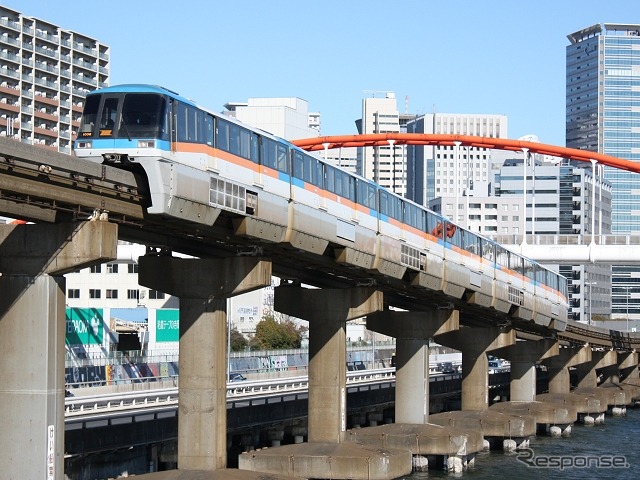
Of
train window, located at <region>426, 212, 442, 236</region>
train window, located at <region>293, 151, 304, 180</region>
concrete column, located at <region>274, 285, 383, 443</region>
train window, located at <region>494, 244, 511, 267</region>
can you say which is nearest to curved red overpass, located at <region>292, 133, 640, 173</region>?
train window, located at <region>494, 244, 511, 267</region>

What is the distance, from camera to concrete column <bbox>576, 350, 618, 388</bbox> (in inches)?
5128

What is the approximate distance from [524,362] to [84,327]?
35.8m

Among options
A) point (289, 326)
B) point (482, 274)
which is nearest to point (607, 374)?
point (289, 326)

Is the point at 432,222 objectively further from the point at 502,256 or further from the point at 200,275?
the point at 200,275

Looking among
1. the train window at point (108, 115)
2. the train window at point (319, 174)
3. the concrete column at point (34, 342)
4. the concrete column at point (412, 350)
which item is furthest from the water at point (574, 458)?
the concrete column at point (34, 342)

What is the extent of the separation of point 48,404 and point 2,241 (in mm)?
4871

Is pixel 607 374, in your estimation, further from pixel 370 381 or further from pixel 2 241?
pixel 2 241

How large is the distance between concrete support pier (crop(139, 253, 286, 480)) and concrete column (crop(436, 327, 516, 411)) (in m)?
43.7

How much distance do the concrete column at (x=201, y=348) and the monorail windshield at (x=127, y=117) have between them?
30.7ft

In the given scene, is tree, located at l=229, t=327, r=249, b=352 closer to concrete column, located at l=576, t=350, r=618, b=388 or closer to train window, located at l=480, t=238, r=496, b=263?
concrete column, located at l=576, t=350, r=618, b=388

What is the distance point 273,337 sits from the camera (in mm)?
141875

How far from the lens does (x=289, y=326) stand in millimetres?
147625

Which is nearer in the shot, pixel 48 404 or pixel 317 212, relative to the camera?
pixel 48 404

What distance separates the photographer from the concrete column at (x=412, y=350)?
2899 inches
